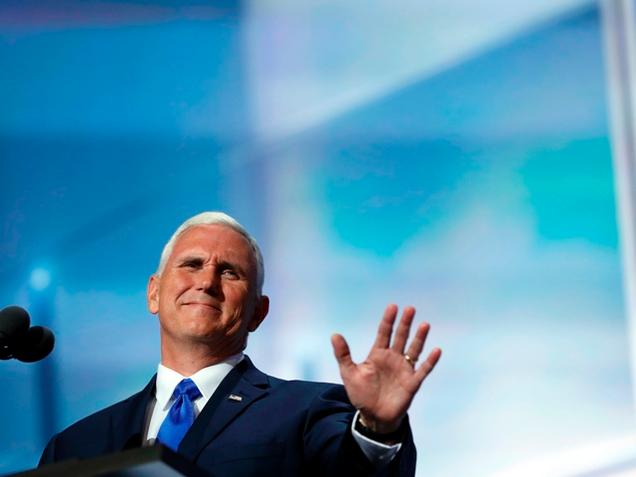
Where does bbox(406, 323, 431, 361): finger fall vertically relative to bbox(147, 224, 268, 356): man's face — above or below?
below

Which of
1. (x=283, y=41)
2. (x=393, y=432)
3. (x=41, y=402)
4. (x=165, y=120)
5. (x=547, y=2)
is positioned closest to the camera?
(x=393, y=432)

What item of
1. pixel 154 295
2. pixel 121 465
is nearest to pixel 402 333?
pixel 121 465

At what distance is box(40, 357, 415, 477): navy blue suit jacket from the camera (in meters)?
1.92

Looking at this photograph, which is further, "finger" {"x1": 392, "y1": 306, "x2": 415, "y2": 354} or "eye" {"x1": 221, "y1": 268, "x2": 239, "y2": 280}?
"eye" {"x1": 221, "y1": 268, "x2": 239, "y2": 280}

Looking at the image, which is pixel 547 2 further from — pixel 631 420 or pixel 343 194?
pixel 631 420

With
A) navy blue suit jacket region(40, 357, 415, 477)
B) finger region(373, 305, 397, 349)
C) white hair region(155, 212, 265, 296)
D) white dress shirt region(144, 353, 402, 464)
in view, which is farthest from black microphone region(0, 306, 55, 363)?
white hair region(155, 212, 265, 296)

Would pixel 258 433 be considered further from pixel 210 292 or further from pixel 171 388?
pixel 210 292

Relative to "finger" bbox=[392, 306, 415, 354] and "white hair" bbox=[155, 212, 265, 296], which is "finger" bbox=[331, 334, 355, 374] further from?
"white hair" bbox=[155, 212, 265, 296]

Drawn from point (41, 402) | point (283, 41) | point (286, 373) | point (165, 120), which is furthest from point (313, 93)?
point (41, 402)

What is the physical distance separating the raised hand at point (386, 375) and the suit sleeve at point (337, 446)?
8 cm

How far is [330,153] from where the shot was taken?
3408 mm

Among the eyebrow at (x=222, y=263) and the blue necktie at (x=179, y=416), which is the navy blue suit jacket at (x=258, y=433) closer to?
the blue necktie at (x=179, y=416)

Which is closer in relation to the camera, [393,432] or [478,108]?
[393,432]

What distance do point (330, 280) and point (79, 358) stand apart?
778 millimetres
